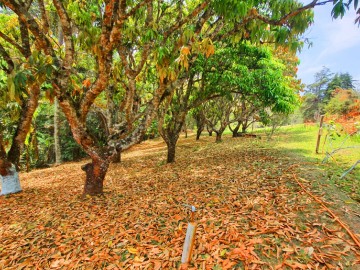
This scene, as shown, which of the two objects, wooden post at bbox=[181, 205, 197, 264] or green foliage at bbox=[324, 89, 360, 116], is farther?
green foliage at bbox=[324, 89, 360, 116]

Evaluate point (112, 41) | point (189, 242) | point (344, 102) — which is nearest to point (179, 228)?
point (189, 242)

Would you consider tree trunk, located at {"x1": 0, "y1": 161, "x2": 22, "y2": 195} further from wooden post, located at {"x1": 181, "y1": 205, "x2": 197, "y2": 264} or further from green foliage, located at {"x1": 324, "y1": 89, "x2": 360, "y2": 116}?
green foliage, located at {"x1": 324, "y1": 89, "x2": 360, "y2": 116}

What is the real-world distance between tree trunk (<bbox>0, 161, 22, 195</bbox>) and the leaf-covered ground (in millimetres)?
224

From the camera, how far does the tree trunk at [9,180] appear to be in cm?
Result: 466

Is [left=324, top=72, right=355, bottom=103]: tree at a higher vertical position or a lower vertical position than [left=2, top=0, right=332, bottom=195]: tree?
higher

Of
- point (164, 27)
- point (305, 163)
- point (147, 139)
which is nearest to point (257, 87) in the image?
point (305, 163)

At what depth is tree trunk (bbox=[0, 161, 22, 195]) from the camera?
4661mm

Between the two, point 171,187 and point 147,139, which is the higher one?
point 171,187

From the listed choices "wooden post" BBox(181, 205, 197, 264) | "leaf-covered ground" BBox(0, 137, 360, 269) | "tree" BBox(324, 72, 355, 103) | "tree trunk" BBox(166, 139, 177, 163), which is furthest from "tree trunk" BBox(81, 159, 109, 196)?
"tree" BBox(324, 72, 355, 103)

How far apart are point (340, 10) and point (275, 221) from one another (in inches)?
110

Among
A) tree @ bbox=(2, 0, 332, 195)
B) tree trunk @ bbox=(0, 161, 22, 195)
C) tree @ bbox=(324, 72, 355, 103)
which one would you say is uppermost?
tree @ bbox=(324, 72, 355, 103)

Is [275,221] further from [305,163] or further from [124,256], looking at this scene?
[305,163]

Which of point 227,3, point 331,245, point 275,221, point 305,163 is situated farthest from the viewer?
point 305,163

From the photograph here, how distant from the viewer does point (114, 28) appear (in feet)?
10.3
